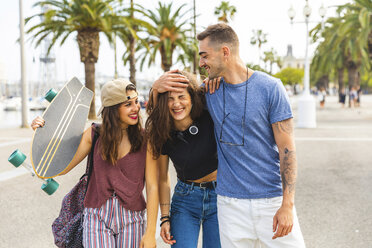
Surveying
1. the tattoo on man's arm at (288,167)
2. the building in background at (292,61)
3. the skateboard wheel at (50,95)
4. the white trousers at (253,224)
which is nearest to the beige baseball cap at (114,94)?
the skateboard wheel at (50,95)

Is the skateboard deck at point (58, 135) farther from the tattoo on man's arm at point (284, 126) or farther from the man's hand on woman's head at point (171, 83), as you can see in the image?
the tattoo on man's arm at point (284, 126)

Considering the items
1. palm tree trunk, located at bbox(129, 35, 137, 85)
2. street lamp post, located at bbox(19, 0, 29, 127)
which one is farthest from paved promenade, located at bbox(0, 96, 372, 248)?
palm tree trunk, located at bbox(129, 35, 137, 85)

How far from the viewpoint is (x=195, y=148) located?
2.31m

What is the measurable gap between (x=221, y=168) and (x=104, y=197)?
2.50ft

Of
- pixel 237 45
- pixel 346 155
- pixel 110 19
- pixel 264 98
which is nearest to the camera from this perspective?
pixel 264 98

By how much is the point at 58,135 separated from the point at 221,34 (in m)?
1.24

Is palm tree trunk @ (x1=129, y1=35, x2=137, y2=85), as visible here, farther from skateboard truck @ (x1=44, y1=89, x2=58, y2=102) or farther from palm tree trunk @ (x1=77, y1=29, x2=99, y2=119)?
skateboard truck @ (x1=44, y1=89, x2=58, y2=102)

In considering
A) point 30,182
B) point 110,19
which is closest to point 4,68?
point 110,19

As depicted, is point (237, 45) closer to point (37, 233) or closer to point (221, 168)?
point (221, 168)

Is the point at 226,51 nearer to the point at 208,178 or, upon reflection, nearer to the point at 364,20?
the point at 208,178

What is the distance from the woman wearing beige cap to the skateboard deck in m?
0.08

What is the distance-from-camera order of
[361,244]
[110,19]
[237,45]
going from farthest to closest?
[110,19] → [361,244] → [237,45]

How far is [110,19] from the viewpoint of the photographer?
19.4 metres

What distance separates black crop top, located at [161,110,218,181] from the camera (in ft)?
7.59
